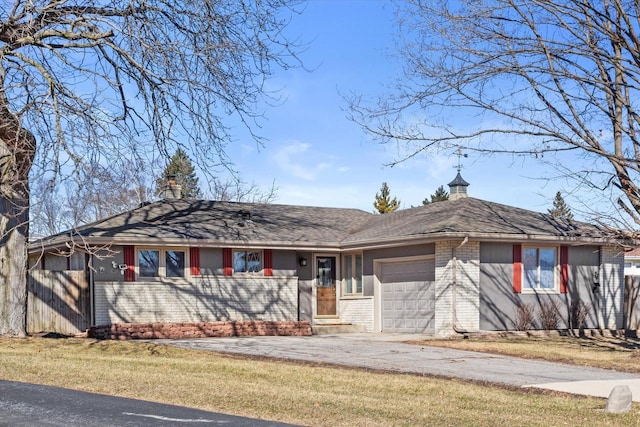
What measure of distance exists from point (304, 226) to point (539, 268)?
26.0 feet

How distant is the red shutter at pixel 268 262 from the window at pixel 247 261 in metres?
0.20

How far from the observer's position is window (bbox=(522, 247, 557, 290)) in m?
23.6

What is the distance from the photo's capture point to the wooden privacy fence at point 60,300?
2262 centimetres

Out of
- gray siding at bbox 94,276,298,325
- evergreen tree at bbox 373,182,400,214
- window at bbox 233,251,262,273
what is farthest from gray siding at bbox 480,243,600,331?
evergreen tree at bbox 373,182,400,214

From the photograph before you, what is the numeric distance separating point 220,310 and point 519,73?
1188cm

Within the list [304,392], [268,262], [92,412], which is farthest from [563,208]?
[92,412]

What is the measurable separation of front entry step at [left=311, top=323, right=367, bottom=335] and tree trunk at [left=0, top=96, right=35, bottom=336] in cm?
937

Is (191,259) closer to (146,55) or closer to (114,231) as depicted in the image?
(114,231)

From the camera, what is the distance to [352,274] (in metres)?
26.4

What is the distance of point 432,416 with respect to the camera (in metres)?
9.30

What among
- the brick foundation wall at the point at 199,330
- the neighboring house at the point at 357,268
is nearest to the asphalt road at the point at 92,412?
the neighboring house at the point at 357,268

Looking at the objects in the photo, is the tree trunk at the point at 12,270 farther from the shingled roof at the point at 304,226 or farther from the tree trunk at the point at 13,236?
the shingled roof at the point at 304,226

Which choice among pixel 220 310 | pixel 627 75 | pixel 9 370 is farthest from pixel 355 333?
pixel 9 370

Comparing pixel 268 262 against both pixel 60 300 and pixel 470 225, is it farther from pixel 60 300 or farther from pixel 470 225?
pixel 470 225
